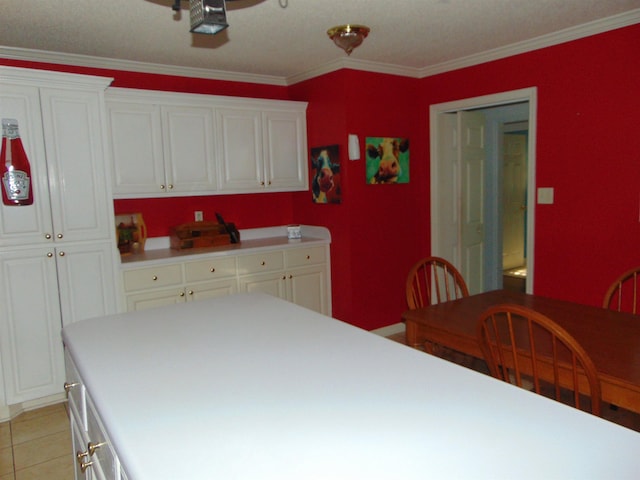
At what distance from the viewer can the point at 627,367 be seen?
1.67 meters

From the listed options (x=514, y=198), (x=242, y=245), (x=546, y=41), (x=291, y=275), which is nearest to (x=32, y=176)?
(x=242, y=245)

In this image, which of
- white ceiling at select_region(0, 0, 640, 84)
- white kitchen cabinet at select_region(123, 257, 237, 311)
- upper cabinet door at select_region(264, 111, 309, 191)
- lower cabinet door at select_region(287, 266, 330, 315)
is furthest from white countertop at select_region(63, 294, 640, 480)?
upper cabinet door at select_region(264, 111, 309, 191)

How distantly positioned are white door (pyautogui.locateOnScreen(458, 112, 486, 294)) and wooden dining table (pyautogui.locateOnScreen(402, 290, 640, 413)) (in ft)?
6.47

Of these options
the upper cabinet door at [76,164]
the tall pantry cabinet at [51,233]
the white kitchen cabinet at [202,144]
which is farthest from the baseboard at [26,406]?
the white kitchen cabinet at [202,144]

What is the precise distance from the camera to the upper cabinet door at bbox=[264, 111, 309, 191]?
166 inches

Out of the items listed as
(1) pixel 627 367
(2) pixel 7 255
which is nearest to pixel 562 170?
(1) pixel 627 367

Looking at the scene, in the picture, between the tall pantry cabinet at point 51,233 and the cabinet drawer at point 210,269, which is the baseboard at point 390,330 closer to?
the cabinet drawer at point 210,269

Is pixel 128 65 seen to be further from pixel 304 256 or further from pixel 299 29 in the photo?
pixel 304 256

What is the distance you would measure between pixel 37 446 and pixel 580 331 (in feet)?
9.64

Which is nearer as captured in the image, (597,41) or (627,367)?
(627,367)

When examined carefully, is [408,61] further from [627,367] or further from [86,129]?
[627,367]

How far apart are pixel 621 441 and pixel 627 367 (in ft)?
2.84

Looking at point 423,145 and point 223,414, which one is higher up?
point 423,145

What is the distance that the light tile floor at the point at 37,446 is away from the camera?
2.57 meters
